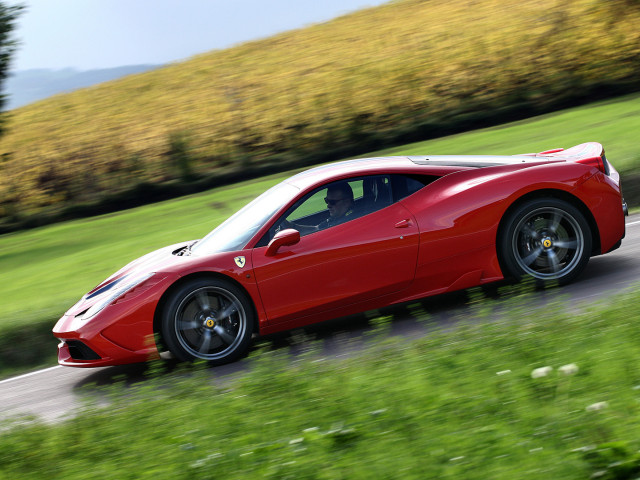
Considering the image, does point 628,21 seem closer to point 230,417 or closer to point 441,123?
point 441,123

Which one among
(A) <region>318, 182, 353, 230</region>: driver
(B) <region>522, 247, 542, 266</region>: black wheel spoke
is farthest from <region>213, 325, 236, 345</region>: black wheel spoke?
(B) <region>522, 247, 542, 266</region>: black wheel spoke

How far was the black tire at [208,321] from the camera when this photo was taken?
5801 millimetres

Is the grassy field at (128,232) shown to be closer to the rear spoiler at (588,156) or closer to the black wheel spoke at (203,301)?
the black wheel spoke at (203,301)

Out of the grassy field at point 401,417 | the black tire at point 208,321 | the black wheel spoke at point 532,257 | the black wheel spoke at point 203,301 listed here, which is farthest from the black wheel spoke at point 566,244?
the black wheel spoke at point 203,301

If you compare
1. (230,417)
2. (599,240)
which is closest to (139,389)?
(230,417)

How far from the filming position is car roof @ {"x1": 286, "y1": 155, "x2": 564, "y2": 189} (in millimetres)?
6148

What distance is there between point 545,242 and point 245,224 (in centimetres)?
242

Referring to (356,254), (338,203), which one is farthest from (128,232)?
(356,254)

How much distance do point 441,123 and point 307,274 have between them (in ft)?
39.3

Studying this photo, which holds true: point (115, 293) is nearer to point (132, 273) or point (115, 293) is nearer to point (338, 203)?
point (132, 273)

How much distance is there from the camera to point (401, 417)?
11.7ft

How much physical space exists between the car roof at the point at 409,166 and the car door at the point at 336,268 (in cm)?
48

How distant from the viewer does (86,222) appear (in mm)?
15953

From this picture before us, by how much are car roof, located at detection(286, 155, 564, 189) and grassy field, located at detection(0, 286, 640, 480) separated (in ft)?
5.54
